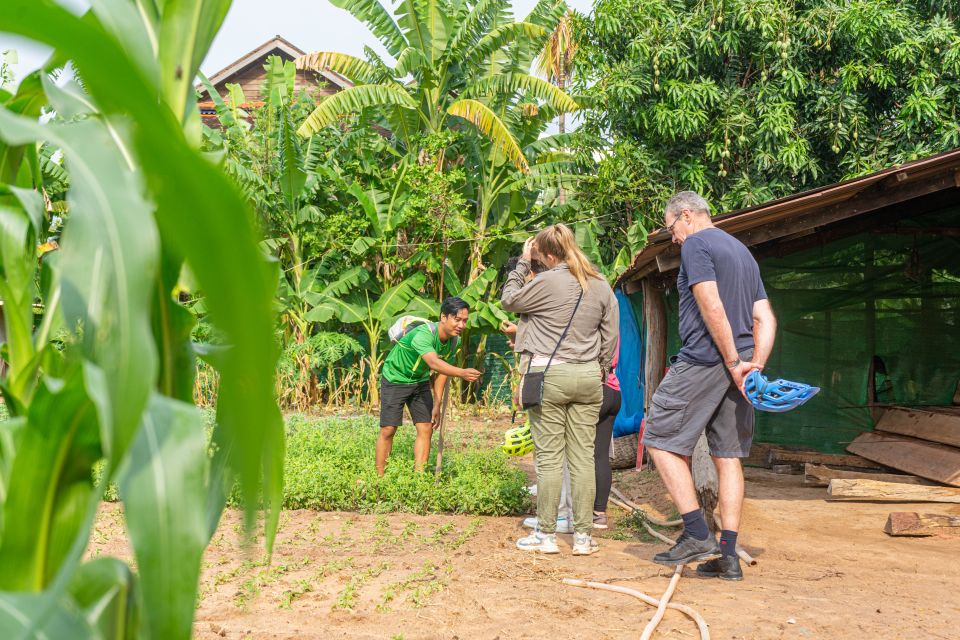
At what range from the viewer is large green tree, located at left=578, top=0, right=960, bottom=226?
12.5 metres

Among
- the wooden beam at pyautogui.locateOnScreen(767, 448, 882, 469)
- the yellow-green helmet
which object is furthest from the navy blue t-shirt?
the wooden beam at pyautogui.locateOnScreen(767, 448, 882, 469)

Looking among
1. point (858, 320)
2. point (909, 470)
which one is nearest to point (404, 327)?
point (909, 470)

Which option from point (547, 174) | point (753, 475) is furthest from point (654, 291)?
point (547, 174)

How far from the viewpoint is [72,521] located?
3.21ft

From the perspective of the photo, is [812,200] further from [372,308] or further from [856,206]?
[372,308]

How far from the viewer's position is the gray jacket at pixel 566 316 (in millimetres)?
5367

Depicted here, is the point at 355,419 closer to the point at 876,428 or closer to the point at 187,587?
the point at 876,428

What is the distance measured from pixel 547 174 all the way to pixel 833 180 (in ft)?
14.9

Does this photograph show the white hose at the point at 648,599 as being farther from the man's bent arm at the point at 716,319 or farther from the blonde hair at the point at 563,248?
the blonde hair at the point at 563,248

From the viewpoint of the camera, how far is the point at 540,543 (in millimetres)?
5473

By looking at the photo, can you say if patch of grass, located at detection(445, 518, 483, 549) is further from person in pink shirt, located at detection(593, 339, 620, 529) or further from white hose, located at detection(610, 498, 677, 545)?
white hose, located at detection(610, 498, 677, 545)

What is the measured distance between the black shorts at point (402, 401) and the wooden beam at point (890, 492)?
10.8 feet

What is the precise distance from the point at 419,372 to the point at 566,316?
208 cm

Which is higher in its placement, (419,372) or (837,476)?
(419,372)
